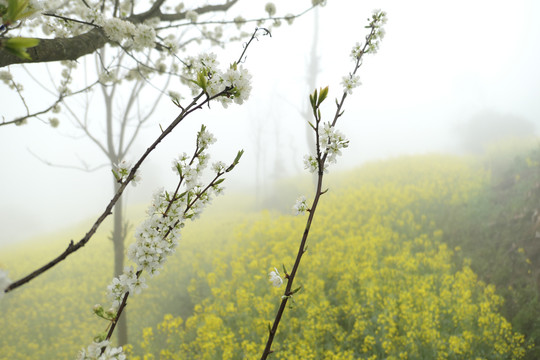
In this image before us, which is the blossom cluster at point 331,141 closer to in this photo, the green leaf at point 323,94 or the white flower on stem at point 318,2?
the green leaf at point 323,94

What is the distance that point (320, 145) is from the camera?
1.38m

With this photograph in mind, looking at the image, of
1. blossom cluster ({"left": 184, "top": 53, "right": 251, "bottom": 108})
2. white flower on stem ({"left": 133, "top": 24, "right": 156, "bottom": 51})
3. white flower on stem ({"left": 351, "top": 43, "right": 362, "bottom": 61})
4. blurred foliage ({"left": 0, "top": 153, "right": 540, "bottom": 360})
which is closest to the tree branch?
white flower on stem ({"left": 133, "top": 24, "right": 156, "bottom": 51})

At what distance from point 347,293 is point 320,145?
395 cm

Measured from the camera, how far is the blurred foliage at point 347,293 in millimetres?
3785

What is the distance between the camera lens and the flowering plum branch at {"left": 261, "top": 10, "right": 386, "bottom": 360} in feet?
3.31

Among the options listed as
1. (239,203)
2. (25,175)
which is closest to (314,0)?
(239,203)

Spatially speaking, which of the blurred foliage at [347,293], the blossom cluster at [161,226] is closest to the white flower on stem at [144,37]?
the blossom cluster at [161,226]

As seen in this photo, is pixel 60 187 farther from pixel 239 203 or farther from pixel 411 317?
pixel 411 317

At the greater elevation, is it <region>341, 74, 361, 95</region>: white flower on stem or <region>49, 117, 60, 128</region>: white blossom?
<region>49, 117, 60, 128</region>: white blossom

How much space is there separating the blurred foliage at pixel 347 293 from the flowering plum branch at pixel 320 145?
286 cm

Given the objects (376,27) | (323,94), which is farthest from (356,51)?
(323,94)

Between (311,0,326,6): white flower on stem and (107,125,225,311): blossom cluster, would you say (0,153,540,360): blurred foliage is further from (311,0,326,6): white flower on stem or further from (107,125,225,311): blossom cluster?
(311,0,326,6): white flower on stem

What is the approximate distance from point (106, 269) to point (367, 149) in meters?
49.5

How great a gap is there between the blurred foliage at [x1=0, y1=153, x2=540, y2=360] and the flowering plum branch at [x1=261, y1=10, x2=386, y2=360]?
2859 mm
